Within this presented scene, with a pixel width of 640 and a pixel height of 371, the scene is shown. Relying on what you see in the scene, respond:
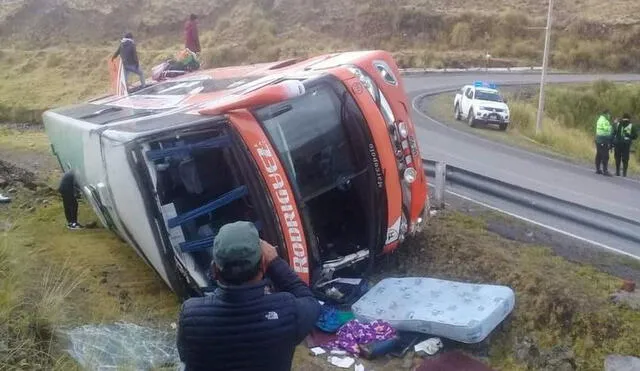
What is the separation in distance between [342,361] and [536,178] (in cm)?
935

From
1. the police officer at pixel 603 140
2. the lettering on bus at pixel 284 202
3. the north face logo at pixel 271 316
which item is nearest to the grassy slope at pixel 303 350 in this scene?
the lettering on bus at pixel 284 202

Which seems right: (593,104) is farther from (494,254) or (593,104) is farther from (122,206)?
(122,206)

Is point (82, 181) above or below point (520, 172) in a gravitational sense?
above

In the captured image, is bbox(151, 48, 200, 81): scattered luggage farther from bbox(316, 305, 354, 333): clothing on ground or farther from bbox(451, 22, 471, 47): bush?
bbox(451, 22, 471, 47): bush

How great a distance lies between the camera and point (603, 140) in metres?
14.2

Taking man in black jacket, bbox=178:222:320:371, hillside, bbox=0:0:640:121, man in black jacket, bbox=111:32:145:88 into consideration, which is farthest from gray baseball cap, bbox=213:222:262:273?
hillside, bbox=0:0:640:121

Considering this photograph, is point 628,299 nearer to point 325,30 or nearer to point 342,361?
point 342,361

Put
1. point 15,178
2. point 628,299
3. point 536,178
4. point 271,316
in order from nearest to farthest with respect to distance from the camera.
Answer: point 271,316 → point 628,299 → point 15,178 → point 536,178

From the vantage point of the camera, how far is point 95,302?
18.3ft

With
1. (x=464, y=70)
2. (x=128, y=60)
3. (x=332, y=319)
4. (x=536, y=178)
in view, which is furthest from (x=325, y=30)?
(x=332, y=319)

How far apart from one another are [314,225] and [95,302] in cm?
189

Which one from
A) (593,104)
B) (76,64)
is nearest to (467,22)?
(593,104)

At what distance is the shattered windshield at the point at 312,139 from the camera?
554 centimetres

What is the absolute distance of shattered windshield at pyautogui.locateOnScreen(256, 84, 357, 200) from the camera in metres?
5.54
